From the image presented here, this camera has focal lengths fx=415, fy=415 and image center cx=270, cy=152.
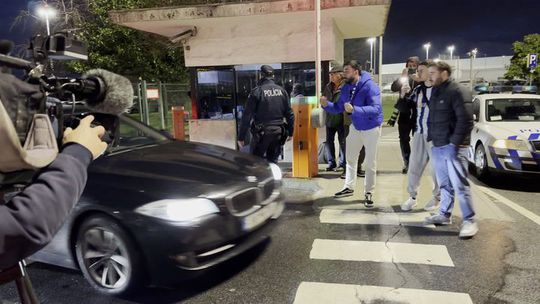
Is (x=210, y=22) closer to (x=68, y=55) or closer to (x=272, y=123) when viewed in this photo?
(x=272, y=123)

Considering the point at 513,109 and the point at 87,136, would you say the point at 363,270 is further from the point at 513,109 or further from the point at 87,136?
the point at 513,109

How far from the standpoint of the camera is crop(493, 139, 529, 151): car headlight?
6.27m

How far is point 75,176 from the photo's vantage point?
1243 mm

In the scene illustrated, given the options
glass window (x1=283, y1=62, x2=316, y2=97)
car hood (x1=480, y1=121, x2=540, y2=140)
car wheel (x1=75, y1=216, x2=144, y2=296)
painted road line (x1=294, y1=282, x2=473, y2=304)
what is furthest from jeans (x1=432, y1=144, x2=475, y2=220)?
glass window (x1=283, y1=62, x2=316, y2=97)

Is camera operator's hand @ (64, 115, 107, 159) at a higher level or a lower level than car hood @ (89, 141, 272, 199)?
higher

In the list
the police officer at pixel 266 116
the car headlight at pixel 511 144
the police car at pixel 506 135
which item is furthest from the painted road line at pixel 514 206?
the police officer at pixel 266 116

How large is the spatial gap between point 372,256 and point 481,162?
4169mm

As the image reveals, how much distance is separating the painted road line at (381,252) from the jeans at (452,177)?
606 millimetres

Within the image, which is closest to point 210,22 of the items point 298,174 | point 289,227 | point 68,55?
point 298,174

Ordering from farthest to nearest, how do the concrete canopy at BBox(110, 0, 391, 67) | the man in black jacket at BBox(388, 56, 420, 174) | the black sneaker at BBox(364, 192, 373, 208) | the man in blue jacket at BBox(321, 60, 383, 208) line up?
the concrete canopy at BBox(110, 0, 391, 67)
the man in black jacket at BBox(388, 56, 420, 174)
the black sneaker at BBox(364, 192, 373, 208)
the man in blue jacket at BBox(321, 60, 383, 208)

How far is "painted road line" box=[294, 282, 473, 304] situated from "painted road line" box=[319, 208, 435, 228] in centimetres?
163

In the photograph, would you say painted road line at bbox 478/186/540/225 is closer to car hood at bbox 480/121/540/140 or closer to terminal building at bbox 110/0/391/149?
car hood at bbox 480/121/540/140

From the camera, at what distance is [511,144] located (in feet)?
20.9

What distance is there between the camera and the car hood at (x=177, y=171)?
3.23 m
